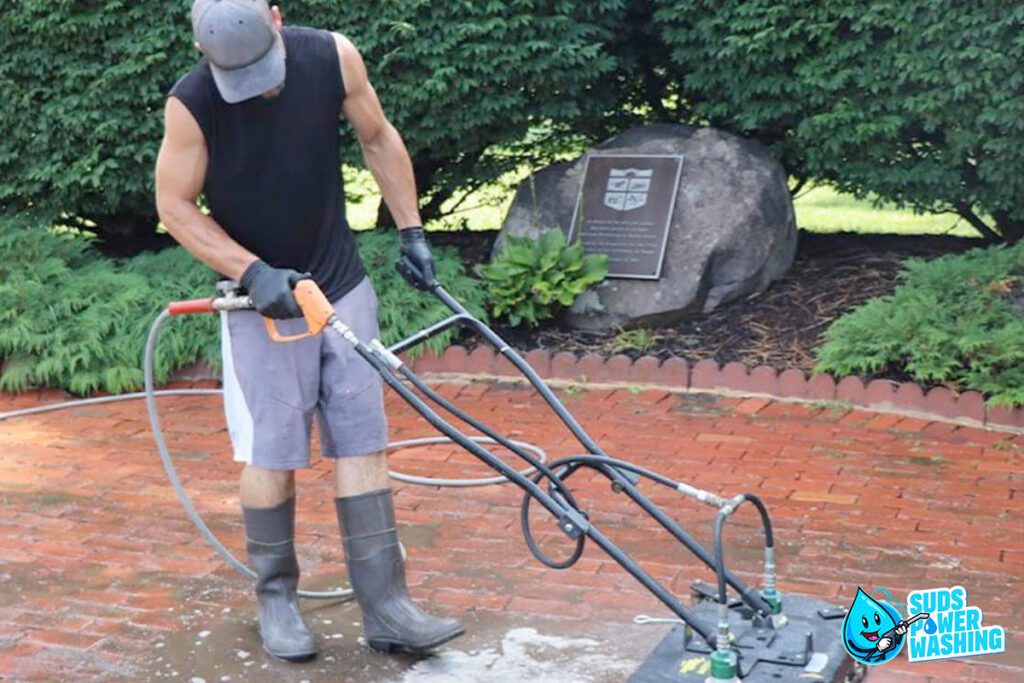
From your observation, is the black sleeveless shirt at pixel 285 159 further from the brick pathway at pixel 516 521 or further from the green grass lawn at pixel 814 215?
the green grass lawn at pixel 814 215

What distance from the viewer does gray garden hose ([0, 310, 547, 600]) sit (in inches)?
180

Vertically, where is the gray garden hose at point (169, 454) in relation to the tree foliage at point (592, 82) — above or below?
below

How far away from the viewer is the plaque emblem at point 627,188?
7.84m

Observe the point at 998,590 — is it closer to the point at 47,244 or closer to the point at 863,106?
the point at 863,106

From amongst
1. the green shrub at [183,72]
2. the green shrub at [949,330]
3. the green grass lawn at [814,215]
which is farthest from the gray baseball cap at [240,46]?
the green grass lawn at [814,215]

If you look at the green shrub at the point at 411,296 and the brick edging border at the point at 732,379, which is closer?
the brick edging border at the point at 732,379

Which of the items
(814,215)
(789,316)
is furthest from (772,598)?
(814,215)

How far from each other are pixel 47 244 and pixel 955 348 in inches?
192

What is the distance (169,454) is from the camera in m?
6.21

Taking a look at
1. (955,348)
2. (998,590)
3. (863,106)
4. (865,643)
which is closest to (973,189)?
(863,106)

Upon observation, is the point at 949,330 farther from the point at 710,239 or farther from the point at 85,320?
the point at 85,320

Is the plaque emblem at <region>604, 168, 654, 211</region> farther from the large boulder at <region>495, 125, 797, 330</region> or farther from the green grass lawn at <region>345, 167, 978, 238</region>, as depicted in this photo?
the green grass lawn at <region>345, 167, 978, 238</region>

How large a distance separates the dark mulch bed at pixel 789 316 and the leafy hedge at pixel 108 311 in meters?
0.60

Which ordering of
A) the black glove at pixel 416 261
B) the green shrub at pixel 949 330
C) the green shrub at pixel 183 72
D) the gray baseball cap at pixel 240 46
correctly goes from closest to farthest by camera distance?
the gray baseball cap at pixel 240 46 < the black glove at pixel 416 261 < the green shrub at pixel 949 330 < the green shrub at pixel 183 72
